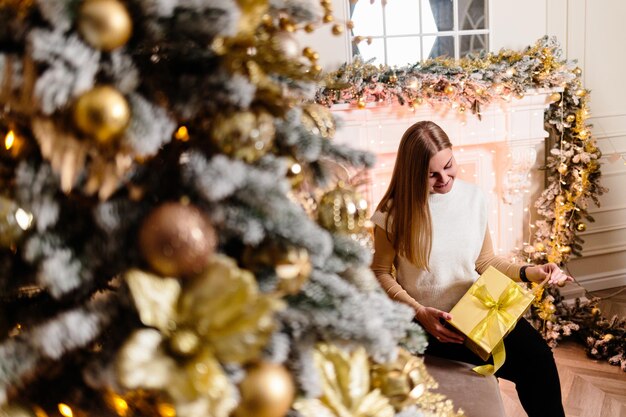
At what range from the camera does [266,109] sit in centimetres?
56

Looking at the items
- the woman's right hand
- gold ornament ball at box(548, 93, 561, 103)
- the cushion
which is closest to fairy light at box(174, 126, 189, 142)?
the cushion

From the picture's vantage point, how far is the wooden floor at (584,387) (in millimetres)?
2328

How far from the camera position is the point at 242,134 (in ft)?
1.69

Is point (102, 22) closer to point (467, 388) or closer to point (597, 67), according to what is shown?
point (467, 388)

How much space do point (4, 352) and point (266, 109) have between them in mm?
343

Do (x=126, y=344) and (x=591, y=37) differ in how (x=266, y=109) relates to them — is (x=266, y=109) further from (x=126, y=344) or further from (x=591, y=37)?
(x=591, y=37)

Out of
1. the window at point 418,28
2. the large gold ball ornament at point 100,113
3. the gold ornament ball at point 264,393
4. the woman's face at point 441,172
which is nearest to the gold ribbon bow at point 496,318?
the woman's face at point 441,172

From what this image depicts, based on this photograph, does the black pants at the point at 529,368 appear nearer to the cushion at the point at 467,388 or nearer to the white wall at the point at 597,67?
the cushion at the point at 467,388

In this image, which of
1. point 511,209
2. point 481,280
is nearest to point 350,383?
point 481,280

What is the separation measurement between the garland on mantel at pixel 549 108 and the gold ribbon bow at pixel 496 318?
4.65ft

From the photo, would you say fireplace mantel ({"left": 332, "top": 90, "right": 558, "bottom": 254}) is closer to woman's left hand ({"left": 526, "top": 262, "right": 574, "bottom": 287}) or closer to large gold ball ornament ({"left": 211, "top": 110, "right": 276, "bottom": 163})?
woman's left hand ({"left": 526, "top": 262, "right": 574, "bottom": 287})

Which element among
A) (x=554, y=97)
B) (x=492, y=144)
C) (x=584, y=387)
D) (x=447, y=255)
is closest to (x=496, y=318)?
(x=447, y=255)

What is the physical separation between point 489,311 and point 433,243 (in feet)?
1.17

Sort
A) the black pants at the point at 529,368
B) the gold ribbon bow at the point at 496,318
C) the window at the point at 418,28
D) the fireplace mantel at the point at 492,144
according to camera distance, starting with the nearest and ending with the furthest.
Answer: the gold ribbon bow at the point at 496,318 < the black pants at the point at 529,368 < the fireplace mantel at the point at 492,144 < the window at the point at 418,28
